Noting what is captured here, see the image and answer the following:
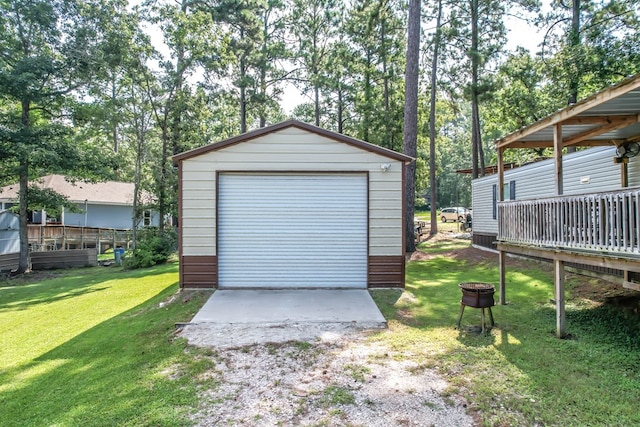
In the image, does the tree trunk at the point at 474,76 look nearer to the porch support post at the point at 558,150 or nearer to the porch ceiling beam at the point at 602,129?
the porch ceiling beam at the point at 602,129

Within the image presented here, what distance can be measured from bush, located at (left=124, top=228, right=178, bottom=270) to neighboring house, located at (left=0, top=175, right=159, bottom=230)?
229 inches

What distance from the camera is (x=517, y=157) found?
2131 cm

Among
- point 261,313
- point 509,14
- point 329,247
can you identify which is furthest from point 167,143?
point 509,14

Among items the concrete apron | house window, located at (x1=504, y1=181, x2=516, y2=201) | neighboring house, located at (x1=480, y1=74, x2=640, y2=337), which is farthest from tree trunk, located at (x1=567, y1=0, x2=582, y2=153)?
the concrete apron

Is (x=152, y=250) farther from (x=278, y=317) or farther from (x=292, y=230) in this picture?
(x=278, y=317)

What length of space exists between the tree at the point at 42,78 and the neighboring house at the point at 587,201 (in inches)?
577

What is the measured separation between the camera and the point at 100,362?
454 centimetres

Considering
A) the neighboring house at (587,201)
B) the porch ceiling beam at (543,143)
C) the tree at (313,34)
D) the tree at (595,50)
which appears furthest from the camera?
the tree at (313,34)

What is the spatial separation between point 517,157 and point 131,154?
22605 millimetres

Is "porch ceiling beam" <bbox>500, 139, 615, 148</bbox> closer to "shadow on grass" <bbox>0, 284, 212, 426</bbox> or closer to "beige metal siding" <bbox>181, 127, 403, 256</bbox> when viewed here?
"beige metal siding" <bbox>181, 127, 403, 256</bbox>

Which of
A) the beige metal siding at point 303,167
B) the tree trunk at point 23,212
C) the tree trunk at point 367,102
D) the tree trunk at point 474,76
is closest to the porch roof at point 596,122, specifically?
the beige metal siding at point 303,167

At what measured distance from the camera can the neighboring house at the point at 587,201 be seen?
13.6 feet

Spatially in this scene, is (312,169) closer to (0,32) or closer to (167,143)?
(167,143)

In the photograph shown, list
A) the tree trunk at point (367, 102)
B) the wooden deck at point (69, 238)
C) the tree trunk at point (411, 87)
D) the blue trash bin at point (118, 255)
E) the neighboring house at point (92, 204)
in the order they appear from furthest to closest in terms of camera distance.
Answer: the neighboring house at point (92, 204), the tree trunk at point (367, 102), the wooden deck at point (69, 238), the blue trash bin at point (118, 255), the tree trunk at point (411, 87)
